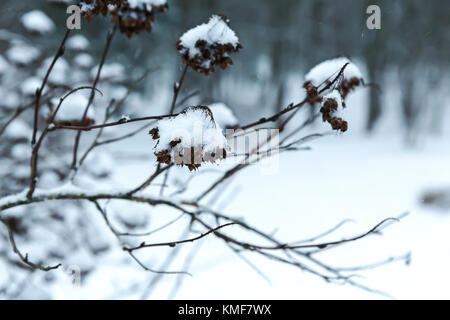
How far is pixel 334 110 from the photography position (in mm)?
1133

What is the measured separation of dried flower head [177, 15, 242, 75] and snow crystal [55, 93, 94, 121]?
0.66 meters

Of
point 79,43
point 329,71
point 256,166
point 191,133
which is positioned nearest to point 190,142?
point 191,133

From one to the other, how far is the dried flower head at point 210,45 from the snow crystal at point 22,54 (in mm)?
2280

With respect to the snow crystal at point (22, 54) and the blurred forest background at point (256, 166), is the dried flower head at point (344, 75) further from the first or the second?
the snow crystal at point (22, 54)

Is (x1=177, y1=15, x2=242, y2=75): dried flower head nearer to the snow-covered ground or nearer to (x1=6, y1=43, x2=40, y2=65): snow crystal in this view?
the snow-covered ground

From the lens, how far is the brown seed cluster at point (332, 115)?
43.7 inches

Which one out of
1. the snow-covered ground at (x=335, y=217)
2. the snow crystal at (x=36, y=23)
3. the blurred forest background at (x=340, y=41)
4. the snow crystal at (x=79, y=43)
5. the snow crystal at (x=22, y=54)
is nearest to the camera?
the snow crystal at (x=36, y=23)

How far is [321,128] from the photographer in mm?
19406

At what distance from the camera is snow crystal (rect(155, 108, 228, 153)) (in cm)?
99

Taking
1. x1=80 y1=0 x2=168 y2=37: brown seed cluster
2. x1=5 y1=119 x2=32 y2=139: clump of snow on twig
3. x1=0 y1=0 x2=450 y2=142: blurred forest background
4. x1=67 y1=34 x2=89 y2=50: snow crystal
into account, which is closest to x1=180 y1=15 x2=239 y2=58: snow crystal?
x1=80 y1=0 x2=168 y2=37: brown seed cluster

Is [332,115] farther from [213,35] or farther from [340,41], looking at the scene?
[340,41]

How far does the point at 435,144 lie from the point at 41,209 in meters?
16.6

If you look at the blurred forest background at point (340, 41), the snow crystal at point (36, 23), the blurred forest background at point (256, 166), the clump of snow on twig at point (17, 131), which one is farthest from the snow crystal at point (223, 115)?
the blurred forest background at point (340, 41)
